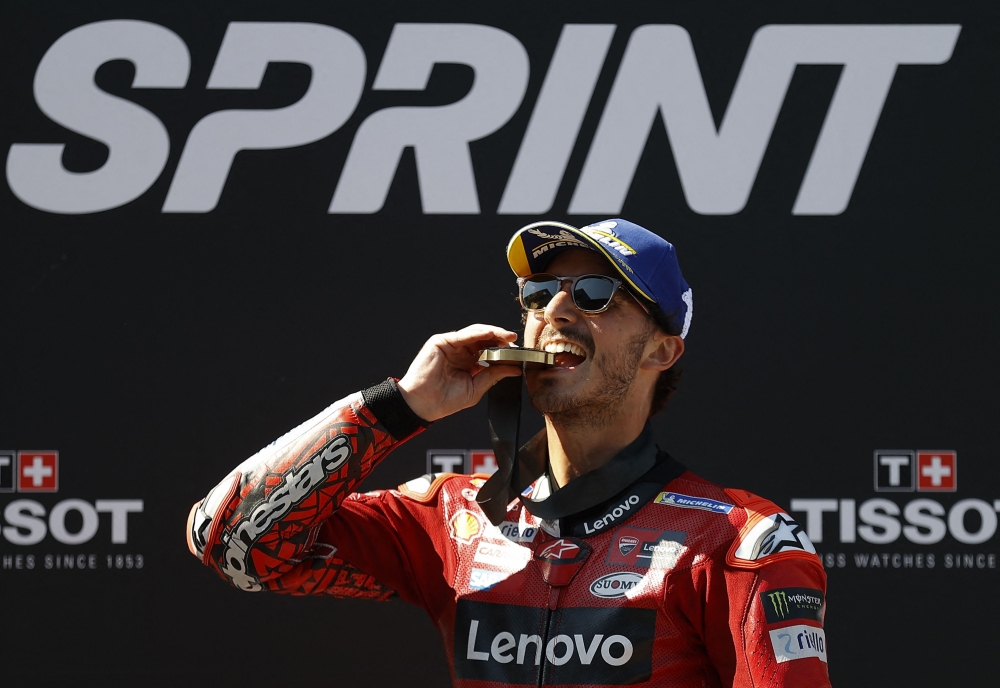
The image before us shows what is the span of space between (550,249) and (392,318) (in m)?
0.81

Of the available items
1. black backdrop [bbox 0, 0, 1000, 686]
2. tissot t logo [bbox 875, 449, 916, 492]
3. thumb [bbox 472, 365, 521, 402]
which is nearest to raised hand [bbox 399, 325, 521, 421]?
thumb [bbox 472, 365, 521, 402]

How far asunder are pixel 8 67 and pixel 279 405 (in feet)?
3.52

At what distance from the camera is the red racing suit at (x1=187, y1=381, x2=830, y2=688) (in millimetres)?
1375

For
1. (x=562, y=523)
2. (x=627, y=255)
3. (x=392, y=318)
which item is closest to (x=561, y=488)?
(x=562, y=523)

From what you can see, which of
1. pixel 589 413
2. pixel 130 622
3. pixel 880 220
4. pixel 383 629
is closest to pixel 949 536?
pixel 880 220

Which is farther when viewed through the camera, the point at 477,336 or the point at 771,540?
the point at 477,336

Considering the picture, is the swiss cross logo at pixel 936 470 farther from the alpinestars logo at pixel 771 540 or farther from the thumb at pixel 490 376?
the thumb at pixel 490 376

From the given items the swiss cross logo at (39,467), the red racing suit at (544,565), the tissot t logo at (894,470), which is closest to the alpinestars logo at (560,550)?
the red racing suit at (544,565)

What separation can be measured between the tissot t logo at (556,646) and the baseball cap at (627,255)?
0.52m

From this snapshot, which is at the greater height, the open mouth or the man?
the open mouth

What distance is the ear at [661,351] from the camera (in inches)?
64.9

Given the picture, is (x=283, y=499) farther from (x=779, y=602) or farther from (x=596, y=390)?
(x=779, y=602)

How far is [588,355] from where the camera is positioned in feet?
5.16

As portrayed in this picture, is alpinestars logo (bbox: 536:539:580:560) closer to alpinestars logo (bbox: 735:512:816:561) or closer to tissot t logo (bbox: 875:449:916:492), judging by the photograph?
alpinestars logo (bbox: 735:512:816:561)
